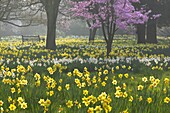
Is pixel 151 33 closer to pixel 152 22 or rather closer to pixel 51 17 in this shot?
pixel 152 22

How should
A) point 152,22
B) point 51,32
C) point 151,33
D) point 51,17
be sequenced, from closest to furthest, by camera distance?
point 51,17
point 51,32
point 152,22
point 151,33

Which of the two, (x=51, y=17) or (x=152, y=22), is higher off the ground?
(x=152, y=22)

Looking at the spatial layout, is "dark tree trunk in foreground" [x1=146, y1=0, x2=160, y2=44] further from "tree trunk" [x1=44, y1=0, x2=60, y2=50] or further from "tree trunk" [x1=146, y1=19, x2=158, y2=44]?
"tree trunk" [x1=44, y1=0, x2=60, y2=50]

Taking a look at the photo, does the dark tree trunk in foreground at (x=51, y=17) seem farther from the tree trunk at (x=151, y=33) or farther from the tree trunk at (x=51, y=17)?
the tree trunk at (x=151, y=33)

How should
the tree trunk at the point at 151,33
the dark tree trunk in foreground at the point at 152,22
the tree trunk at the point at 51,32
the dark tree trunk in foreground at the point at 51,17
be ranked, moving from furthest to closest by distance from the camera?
1. the tree trunk at the point at 151,33
2. the dark tree trunk in foreground at the point at 152,22
3. the tree trunk at the point at 51,32
4. the dark tree trunk in foreground at the point at 51,17

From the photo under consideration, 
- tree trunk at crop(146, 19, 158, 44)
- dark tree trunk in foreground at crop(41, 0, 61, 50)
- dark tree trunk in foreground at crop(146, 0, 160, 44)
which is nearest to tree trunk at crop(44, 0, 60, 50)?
dark tree trunk in foreground at crop(41, 0, 61, 50)

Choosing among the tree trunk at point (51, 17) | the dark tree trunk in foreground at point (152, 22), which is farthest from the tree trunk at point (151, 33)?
the tree trunk at point (51, 17)

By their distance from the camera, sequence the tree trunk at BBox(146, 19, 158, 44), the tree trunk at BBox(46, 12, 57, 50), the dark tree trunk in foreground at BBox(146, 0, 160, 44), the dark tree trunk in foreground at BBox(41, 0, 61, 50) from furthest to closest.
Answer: the tree trunk at BBox(146, 19, 158, 44) < the dark tree trunk in foreground at BBox(146, 0, 160, 44) < the tree trunk at BBox(46, 12, 57, 50) < the dark tree trunk in foreground at BBox(41, 0, 61, 50)

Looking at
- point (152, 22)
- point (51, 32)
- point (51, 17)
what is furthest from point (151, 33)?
point (51, 17)

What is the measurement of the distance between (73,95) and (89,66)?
519cm

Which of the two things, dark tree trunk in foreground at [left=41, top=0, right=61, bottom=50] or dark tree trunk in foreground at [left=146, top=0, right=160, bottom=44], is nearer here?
dark tree trunk in foreground at [left=41, top=0, right=61, bottom=50]

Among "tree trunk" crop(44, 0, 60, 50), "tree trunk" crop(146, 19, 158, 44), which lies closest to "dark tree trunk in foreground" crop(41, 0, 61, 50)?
"tree trunk" crop(44, 0, 60, 50)

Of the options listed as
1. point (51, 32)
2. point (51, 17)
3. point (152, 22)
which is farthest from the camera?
point (152, 22)

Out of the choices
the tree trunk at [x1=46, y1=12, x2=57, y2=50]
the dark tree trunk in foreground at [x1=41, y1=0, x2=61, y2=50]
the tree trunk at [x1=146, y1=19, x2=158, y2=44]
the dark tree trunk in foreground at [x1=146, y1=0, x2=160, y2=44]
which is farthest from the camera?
the tree trunk at [x1=146, y1=19, x2=158, y2=44]
